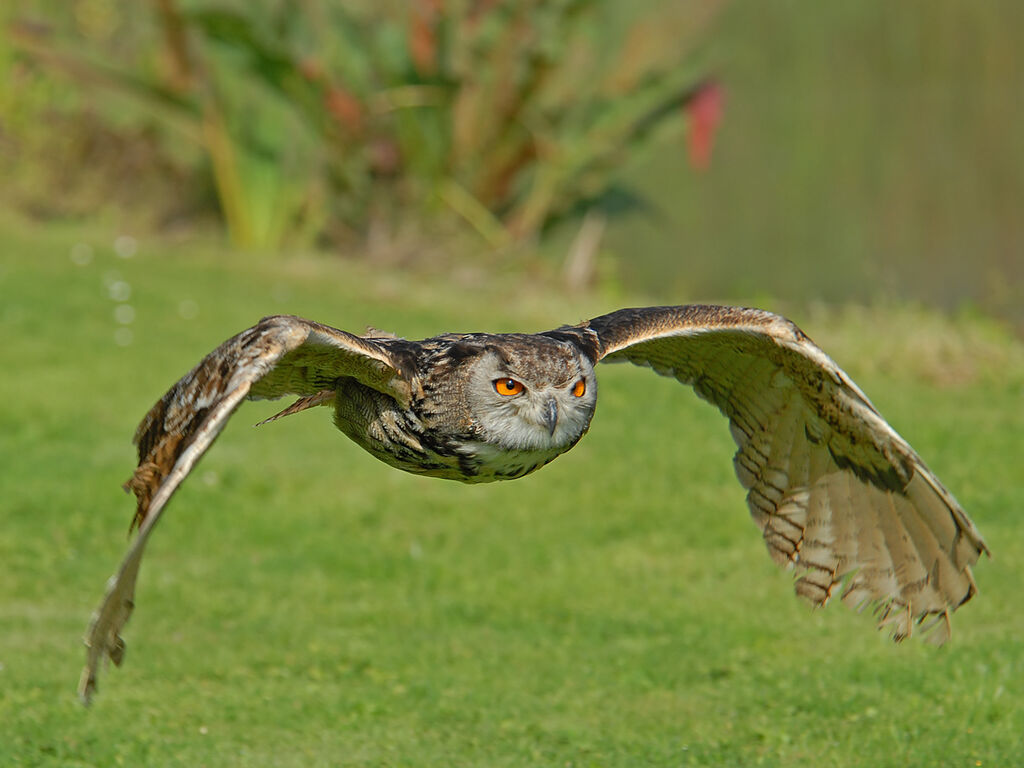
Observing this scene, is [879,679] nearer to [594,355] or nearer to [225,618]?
[594,355]

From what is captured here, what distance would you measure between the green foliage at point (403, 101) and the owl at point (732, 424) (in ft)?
32.7

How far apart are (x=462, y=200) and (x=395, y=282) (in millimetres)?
1737

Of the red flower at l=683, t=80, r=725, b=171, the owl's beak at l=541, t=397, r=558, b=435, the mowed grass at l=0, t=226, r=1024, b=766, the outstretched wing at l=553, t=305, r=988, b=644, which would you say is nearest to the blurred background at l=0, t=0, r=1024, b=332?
the red flower at l=683, t=80, r=725, b=171

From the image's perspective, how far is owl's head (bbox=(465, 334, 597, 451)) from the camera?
178 inches

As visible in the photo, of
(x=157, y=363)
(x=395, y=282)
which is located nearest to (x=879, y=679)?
(x=157, y=363)

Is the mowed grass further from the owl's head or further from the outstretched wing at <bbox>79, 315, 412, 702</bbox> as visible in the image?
the outstretched wing at <bbox>79, 315, 412, 702</bbox>

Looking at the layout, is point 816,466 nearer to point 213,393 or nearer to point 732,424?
point 732,424

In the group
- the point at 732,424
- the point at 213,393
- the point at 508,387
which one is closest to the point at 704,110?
the point at 732,424

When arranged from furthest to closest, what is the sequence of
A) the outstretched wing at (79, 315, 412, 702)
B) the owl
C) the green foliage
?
the green foliage < the owl < the outstretched wing at (79, 315, 412, 702)

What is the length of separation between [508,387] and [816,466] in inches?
55.1

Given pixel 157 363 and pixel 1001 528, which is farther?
pixel 157 363

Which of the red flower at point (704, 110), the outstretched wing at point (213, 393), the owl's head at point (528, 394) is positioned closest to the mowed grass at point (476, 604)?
the owl's head at point (528, 394)

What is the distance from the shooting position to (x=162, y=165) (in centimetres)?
1661

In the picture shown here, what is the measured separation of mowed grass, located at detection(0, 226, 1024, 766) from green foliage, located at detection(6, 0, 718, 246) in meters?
4.61
